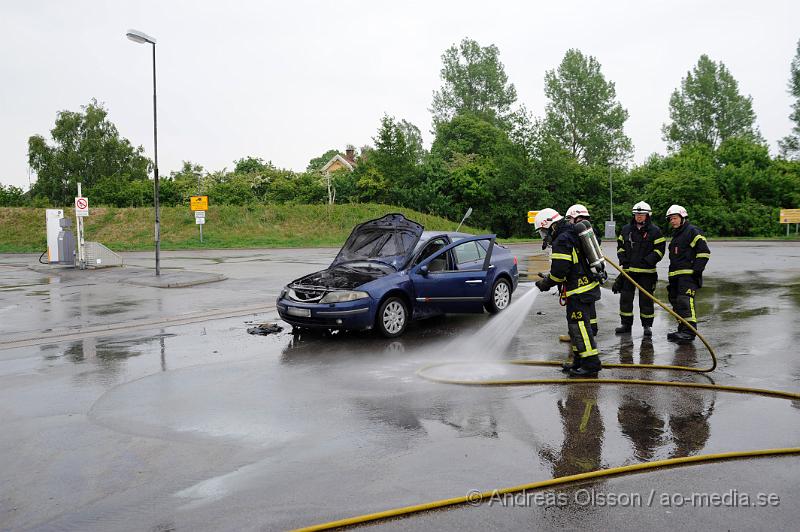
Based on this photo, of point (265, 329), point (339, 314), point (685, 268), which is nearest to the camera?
point (339, 314)

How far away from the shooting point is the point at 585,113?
6994 centimetres

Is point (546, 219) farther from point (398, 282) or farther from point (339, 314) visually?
point (339, 314)

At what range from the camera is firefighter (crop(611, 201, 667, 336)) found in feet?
30.0

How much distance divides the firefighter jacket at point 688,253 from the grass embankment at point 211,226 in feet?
108

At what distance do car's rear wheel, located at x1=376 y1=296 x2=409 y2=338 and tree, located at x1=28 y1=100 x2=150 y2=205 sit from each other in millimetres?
57976

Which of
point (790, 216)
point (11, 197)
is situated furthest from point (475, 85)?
point (11, 197)

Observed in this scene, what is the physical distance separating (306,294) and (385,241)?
1866mm

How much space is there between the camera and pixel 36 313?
12.4 m

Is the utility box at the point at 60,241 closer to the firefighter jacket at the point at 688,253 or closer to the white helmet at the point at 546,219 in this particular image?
the white helmet at the point at 546,219

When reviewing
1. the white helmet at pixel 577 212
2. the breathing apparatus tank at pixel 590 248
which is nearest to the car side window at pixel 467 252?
A: the white helmet at pixel 577 212

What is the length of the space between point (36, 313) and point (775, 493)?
41.4ft

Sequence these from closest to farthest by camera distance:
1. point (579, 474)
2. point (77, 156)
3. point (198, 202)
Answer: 1. point (579, 474)
2. point (198, 202)
3. point (77, 156)

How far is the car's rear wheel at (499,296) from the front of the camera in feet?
36.5

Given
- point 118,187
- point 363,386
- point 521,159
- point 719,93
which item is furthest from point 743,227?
point 363,386
